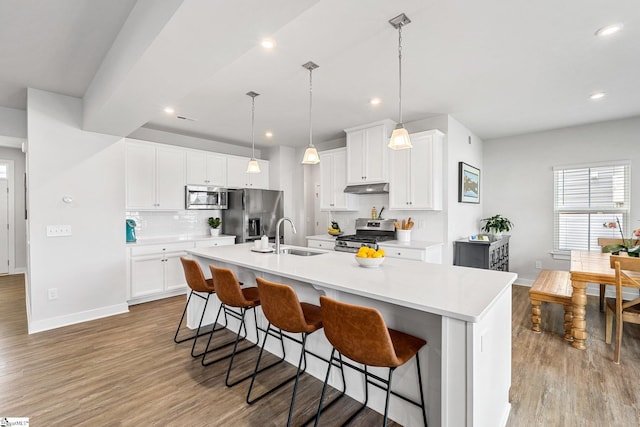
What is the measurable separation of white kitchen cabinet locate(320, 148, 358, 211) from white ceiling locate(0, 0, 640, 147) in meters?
1.11

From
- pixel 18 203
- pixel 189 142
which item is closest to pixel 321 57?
pixel 189 142

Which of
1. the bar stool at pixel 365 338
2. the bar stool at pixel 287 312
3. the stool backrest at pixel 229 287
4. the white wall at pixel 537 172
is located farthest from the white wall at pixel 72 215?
the white wall at pixel 537 172

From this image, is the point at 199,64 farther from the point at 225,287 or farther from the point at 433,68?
the point at 433,68

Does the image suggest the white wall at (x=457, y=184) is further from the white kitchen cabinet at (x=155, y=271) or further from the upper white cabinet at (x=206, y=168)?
the white kitchen cabinet at (x=155, y=271)

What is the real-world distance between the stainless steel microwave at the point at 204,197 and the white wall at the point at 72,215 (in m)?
1.05

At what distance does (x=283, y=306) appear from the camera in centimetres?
178

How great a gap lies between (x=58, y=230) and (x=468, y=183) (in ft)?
18.1

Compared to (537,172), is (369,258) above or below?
below

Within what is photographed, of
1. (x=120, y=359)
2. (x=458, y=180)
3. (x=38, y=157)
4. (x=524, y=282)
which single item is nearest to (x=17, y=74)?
(x=38, y=157)

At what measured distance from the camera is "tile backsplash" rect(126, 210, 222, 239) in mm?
4609

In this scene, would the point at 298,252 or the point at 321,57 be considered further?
the point at 298,252

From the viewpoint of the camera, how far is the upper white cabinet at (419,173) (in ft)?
12.8

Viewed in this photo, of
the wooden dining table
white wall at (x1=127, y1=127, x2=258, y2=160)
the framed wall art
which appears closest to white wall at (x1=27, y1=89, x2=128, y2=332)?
white wall at (x1=127, y1=127, x2=258, y2=160)

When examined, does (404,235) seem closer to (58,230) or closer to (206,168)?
(206,168)
